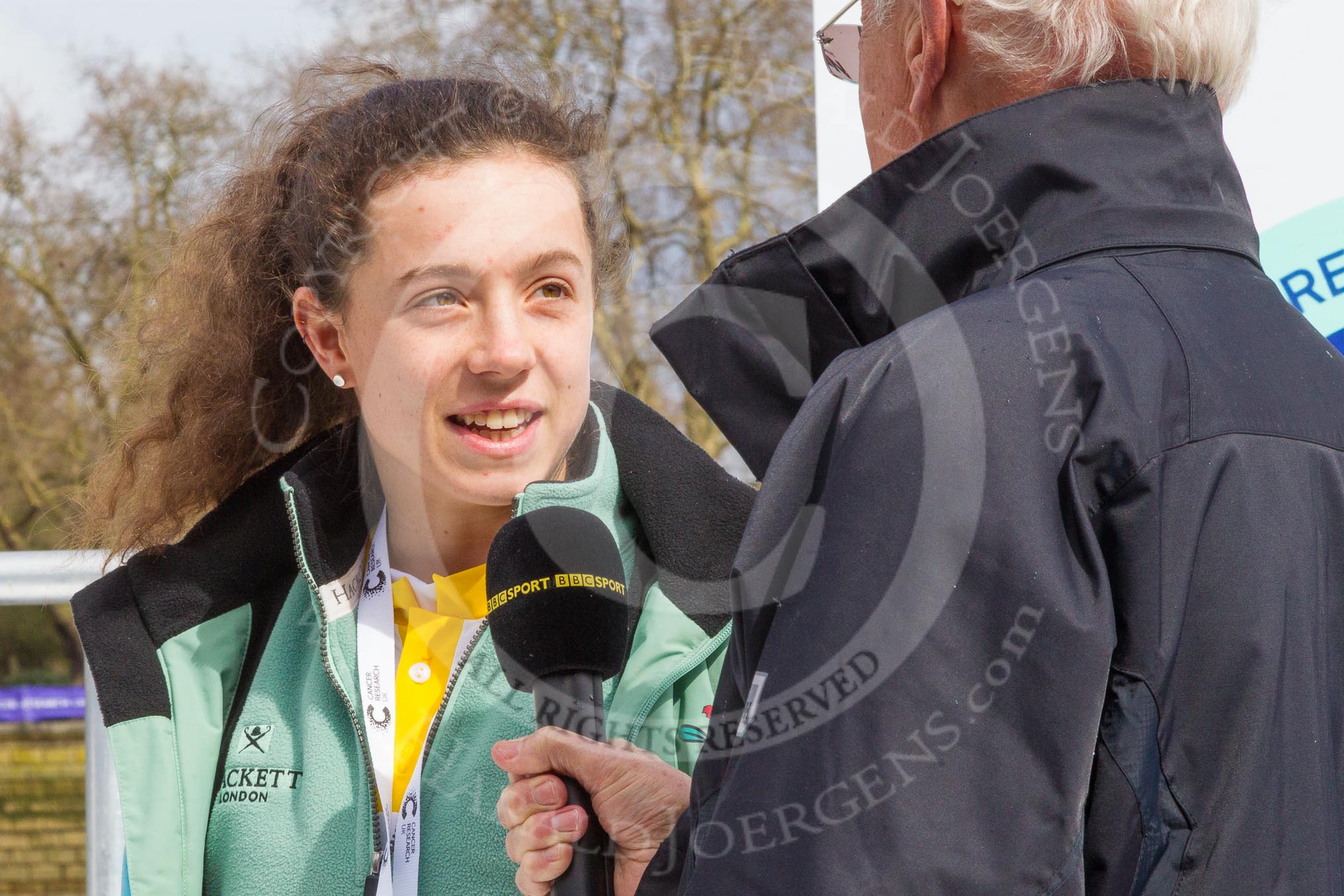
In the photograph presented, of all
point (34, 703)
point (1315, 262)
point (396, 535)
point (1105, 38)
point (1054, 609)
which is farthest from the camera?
point (34, 703)

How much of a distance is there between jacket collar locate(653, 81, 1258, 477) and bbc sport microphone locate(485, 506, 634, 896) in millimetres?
386

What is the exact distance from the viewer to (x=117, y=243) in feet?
31.7

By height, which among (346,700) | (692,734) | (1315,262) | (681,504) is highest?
(1315,262)

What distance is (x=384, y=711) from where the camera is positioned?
2094 mm

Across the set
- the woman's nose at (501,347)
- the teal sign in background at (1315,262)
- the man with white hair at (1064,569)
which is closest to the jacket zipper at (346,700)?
the woman's nose at (501,347)

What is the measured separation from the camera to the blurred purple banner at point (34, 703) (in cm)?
1145

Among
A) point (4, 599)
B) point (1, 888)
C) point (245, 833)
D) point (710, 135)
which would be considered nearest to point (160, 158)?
point (710, 135)

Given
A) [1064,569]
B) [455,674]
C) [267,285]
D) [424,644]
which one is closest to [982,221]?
[1064,569]

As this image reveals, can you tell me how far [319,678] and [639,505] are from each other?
0.58 m

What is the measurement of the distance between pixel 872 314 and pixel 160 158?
8.94 meters

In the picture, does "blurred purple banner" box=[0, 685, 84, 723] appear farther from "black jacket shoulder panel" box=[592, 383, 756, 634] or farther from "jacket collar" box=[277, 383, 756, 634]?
"black jacket shoulder panel" box=[592, 383, 756, 634]

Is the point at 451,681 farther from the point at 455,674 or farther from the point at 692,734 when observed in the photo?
the point at 692,734

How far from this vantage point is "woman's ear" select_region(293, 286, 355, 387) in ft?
7.55

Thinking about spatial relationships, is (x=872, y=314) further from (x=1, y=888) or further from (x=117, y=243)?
(x=1, y=888)
